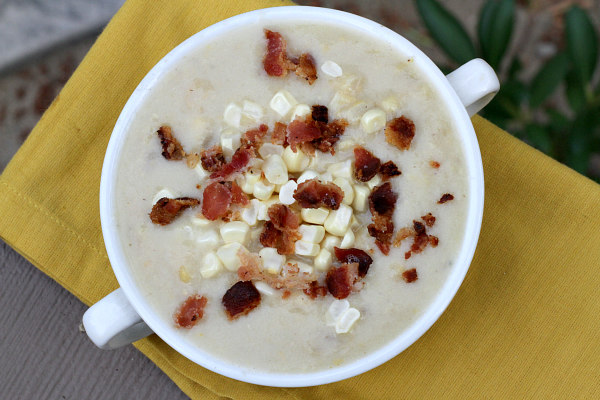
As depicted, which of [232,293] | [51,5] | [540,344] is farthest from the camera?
[51,5]

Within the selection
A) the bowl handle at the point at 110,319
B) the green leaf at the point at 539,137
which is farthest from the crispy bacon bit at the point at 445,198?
the green leaf at the point at 539,137

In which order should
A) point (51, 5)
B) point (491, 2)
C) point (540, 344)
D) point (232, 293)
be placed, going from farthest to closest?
point (51, 5) < point (491, 2) < point (540, 344) < point (232, 293)

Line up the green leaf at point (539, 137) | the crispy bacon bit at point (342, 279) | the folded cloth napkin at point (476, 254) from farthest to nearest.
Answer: the green leaf at point (539, 137) < the folded cloth napkin at point (476, 254) < the crispy bacon bit at point (342, 279)

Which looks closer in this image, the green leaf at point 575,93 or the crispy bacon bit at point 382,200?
the crispy bacon bit at point 382,200

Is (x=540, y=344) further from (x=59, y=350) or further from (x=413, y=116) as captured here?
(x=59, y=350)

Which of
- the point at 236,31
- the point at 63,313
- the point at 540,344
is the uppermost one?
the point at 236,31

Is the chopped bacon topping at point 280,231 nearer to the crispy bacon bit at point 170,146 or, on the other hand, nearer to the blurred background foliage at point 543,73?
the crispy bacon bit at point 170,146

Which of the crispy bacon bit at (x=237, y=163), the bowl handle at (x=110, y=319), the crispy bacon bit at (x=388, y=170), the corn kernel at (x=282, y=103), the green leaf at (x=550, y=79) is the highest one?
the corn kernel at (x=282, y=103)

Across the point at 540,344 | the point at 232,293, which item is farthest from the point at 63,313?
the point at 540,344
